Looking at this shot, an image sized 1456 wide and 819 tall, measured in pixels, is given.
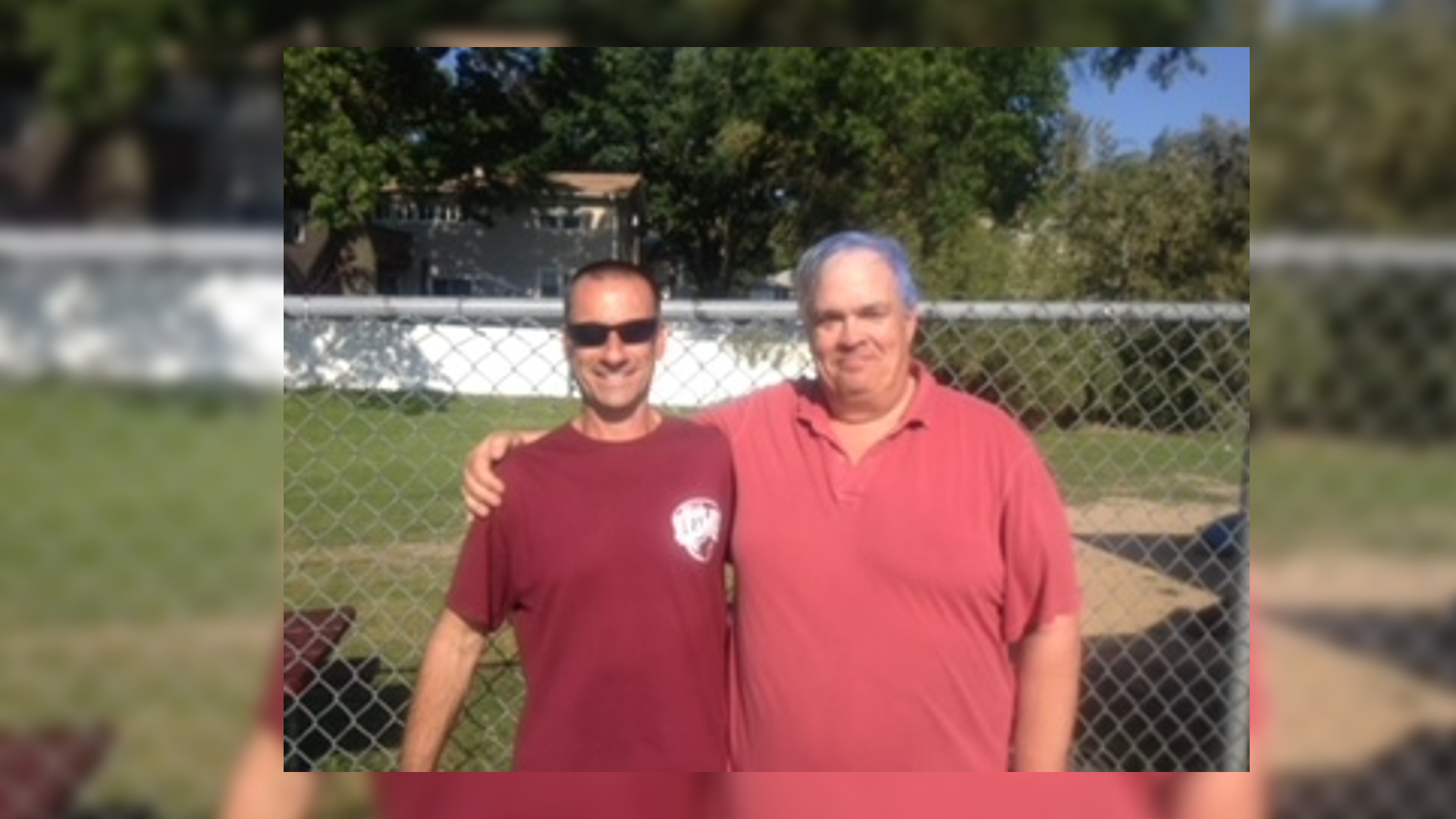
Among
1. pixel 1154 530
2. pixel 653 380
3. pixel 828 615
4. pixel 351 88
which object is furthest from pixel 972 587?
pixel 1154 530

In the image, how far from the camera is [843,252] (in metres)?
0.84

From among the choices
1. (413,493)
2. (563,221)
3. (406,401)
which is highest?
(563,221)

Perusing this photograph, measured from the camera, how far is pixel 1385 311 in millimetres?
887

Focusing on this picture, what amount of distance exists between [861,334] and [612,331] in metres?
0.16

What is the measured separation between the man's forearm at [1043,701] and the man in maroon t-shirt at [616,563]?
20 centimetres

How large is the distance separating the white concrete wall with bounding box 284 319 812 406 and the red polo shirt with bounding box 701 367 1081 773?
159 millimetres

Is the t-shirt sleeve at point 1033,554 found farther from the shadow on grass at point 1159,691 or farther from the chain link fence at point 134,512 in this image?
the shadow on grass at point 1159,691

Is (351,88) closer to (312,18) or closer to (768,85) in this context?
(312,18)

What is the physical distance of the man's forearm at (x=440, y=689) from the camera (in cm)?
92

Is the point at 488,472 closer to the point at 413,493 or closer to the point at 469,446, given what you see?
the point at 469,446

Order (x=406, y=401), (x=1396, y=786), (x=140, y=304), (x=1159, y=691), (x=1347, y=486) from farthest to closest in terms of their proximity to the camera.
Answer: (x=1159, y=691) → (x=406, y=401) → (x=1396, y=786) → (x=1347, y=486) → (x=140, y=304)

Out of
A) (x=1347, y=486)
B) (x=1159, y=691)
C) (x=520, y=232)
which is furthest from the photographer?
(x=1159, y=691)

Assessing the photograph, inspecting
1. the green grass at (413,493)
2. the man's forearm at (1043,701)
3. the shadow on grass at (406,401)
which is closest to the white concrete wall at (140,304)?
the green grass at (413,493)

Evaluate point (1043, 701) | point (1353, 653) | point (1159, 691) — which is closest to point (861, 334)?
point (1043, 701)
